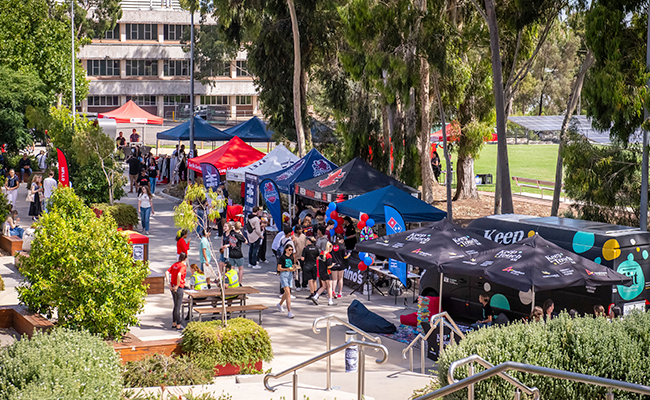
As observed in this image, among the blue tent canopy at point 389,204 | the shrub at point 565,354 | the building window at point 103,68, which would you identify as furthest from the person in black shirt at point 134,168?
the building window at point 103,68

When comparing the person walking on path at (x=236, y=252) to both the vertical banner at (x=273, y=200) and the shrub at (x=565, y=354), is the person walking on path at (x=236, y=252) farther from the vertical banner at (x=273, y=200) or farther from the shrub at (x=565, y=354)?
the shrub at (x=565, y=354)

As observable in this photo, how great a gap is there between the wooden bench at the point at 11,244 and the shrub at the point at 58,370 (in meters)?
12.8

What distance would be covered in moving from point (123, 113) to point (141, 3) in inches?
1552

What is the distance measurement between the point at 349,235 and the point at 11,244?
9513 millimetres

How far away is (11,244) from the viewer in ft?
65.2

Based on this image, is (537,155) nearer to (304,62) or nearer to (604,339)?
(304,62)

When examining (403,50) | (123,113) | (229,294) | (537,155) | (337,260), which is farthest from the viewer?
(537,155)

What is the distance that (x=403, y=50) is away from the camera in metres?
23.0

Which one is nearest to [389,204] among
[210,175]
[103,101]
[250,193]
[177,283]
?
[177,283]

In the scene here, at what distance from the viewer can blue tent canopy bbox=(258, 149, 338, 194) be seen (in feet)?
74.9

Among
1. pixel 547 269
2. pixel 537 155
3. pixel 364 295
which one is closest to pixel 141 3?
pixel 537 155

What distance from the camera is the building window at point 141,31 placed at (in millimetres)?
85188

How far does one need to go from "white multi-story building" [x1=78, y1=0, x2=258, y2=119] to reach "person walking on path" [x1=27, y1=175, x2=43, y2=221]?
57946mm

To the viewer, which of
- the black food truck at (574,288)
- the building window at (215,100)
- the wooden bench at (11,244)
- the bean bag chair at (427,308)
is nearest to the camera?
the black food truck at (574,288)
